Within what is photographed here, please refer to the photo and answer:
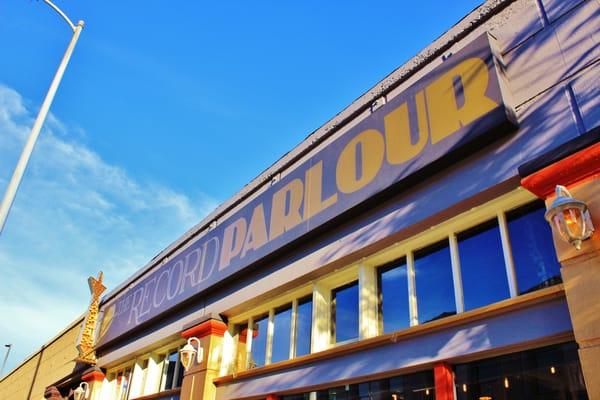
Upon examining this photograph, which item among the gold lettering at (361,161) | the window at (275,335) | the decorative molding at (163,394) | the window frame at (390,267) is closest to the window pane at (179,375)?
the decorative molding at (163,394)

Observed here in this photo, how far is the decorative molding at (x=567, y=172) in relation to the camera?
4570mm

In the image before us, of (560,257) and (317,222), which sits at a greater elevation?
(317,222)

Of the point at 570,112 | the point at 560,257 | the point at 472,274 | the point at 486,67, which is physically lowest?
the point at 560,257

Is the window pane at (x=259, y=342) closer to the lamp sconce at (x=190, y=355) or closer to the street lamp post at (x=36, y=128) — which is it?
the lamp sconce at (x=190, y=355)

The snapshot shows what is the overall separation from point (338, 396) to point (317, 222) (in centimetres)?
262

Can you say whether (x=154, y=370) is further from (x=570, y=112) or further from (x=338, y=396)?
(x=570, y=112)

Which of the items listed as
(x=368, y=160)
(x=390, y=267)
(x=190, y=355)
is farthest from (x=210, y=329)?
(x=368, y=160)

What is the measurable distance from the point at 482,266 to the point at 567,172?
1.64m

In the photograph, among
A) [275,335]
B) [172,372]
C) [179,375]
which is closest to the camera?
[275,335]

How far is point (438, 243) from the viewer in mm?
6664

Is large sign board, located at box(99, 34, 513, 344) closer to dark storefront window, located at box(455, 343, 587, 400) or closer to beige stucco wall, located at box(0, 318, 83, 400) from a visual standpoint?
dark storefront window, located at box(455, 343, 587, 400)

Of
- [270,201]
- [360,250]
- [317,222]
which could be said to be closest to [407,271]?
[360,250]

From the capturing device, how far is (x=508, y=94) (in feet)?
19.2

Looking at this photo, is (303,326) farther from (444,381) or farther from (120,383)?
(120,383)
